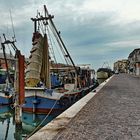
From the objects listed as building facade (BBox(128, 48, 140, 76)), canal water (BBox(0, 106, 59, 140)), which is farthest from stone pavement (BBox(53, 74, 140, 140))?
building facade (BBox(128, 48, 140, 76))

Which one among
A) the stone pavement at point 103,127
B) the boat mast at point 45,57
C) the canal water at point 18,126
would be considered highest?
the boat mast at point 45,57

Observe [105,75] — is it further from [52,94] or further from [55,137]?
[55,137]

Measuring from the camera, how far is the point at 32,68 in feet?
88.3

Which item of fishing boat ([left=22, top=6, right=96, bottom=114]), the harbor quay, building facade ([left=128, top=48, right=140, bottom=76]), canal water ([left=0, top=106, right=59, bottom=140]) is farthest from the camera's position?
building facade ([left=128, top=48, right=140, bottom=76])

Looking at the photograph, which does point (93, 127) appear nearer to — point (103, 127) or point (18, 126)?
point (103, 127)

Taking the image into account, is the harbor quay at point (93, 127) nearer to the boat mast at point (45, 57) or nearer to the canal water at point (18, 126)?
the canal water at point (18, 126)

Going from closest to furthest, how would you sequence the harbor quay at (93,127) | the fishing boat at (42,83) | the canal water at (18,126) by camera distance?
the harbor quay at (93,127) → the canal water at (18,126) → the fishing boat at (42,83)

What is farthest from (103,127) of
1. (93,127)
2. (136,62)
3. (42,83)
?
(136,62)

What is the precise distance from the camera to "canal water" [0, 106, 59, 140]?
62.5ft

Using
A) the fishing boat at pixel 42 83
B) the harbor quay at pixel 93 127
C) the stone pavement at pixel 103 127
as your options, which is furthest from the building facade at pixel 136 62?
the harbor quay at pixel 93 127

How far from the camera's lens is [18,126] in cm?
1866

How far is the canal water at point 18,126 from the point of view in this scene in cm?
1904

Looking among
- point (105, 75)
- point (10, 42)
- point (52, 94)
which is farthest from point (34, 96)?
point (105, 75)

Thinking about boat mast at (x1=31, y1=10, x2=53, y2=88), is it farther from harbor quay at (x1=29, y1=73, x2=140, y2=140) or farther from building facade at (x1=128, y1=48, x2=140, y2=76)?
building facade at (x1=128, y1=48, x2=140, y2=76)
